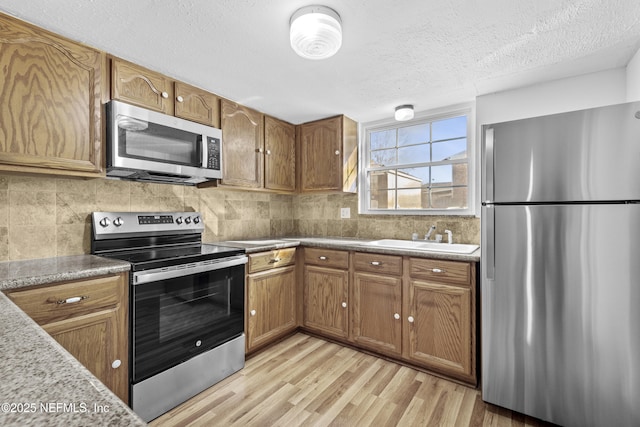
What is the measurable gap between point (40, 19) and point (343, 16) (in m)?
1.52

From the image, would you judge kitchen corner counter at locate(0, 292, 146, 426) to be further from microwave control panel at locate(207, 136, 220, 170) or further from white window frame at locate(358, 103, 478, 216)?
white window frame at locate(358, 103, 478, 216)

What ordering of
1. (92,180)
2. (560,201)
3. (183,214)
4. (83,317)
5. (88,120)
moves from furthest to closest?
(183,214)
(92,180)
(88,120)
(560,201)
(83,317)

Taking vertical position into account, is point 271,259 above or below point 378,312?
above

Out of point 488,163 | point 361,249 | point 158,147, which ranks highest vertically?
Answer: point 158,147

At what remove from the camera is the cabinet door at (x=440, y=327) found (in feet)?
6.81

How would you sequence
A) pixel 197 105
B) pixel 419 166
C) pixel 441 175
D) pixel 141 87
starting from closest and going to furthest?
pixel 141 87, pixel 197 105, pixel 441 175, pixel 419 166

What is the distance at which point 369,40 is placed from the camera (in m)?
1.73

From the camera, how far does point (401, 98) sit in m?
2.62

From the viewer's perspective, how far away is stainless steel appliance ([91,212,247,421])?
1726mm

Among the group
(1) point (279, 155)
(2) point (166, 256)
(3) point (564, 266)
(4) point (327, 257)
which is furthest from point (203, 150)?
(3) point (564, 266)

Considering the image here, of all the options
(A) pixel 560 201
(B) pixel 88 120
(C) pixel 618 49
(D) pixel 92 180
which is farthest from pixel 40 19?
(C) pixel 618 49

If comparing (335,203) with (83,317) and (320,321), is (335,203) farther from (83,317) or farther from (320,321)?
(83,317)

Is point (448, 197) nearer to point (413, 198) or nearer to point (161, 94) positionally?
point (413, 198)

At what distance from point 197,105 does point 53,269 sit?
142 centimetres
